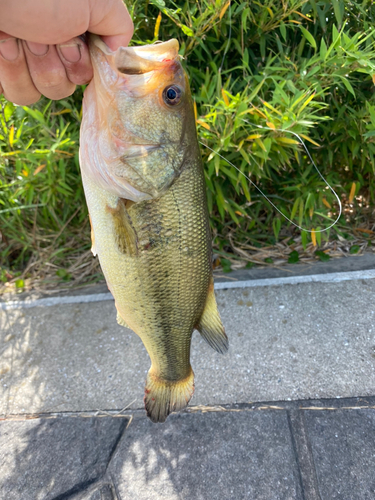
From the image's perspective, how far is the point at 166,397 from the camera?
1.42 m

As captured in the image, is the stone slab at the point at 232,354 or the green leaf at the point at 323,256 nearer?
the stone slab at the point at 232,354

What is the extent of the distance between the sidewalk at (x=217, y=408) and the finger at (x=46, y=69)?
171 centimetres

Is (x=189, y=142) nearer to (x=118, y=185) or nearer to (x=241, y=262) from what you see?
(x=118, y=185)

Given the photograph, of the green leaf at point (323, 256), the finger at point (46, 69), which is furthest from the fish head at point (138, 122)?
the green leaf at point (323, 256)

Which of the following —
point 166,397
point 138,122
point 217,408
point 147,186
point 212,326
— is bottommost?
point 217,408

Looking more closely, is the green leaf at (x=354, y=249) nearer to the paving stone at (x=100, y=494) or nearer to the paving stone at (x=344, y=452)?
the paving stone at (x=344, y=452)

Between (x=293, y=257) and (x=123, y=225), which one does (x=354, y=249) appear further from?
(x=123, y=225)

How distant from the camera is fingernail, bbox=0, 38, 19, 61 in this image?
1123 millimetres

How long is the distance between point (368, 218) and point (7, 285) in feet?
11.4

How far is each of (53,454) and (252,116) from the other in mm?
2286

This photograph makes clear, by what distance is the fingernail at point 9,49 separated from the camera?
1123 mm

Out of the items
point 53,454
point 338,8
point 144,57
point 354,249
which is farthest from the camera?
point 354,249

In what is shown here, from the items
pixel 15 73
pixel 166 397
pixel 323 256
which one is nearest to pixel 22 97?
pixel 15 73

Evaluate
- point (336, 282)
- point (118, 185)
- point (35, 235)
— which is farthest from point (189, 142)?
point (35, 235)
